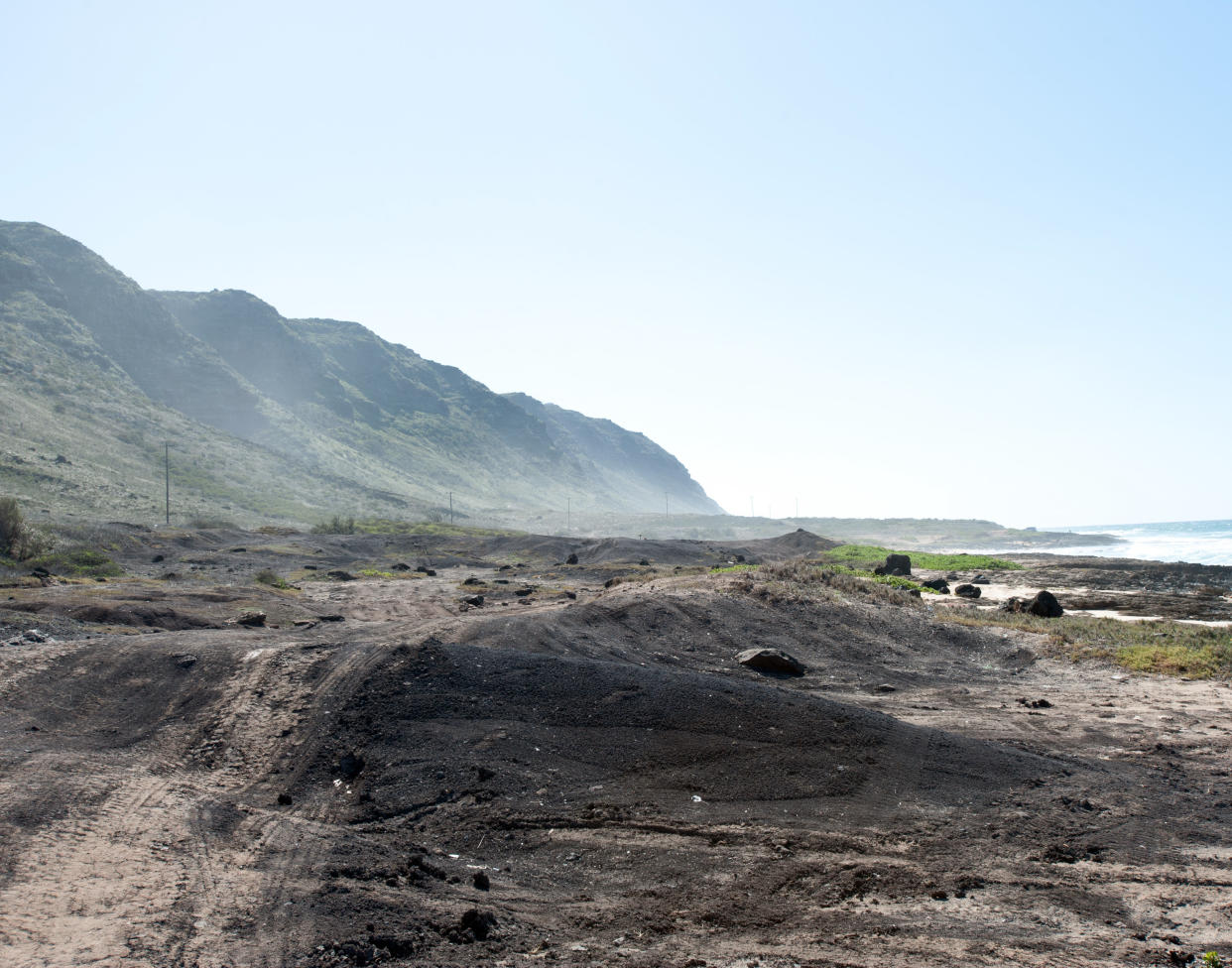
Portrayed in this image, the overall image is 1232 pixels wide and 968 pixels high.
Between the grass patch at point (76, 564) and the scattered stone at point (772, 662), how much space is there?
24883mm

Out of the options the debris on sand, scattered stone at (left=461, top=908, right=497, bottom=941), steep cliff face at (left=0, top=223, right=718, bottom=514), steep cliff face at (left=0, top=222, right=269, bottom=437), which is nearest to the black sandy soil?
scattered stone at (left=461, top=908, right=497, bottom=941)

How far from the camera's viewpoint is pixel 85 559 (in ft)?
105

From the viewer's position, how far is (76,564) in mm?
31281

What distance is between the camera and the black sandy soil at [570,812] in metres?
6.34

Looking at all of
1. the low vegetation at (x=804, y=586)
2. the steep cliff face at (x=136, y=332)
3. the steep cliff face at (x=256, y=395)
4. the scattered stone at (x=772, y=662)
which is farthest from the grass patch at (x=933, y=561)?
the steep cliff face at (x=136, y=332)

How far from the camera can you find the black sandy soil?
250 inches

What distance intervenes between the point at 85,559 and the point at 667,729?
29955mm

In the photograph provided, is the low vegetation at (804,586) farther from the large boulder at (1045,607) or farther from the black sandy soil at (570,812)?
the black sandy soil at (570,812)

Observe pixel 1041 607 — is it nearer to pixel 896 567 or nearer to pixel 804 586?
pixel 804 586

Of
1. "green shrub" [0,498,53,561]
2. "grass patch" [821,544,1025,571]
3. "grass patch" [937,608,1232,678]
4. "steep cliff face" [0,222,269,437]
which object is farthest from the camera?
"steep cliff face" [0,222,269,437]

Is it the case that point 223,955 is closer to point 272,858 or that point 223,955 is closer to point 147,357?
point 272,858

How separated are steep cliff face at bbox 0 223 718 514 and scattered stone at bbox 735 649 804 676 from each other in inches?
3269

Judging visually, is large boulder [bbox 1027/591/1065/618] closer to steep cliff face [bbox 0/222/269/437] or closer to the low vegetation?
the low vegetation

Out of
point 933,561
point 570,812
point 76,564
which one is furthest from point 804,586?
point 933,561
